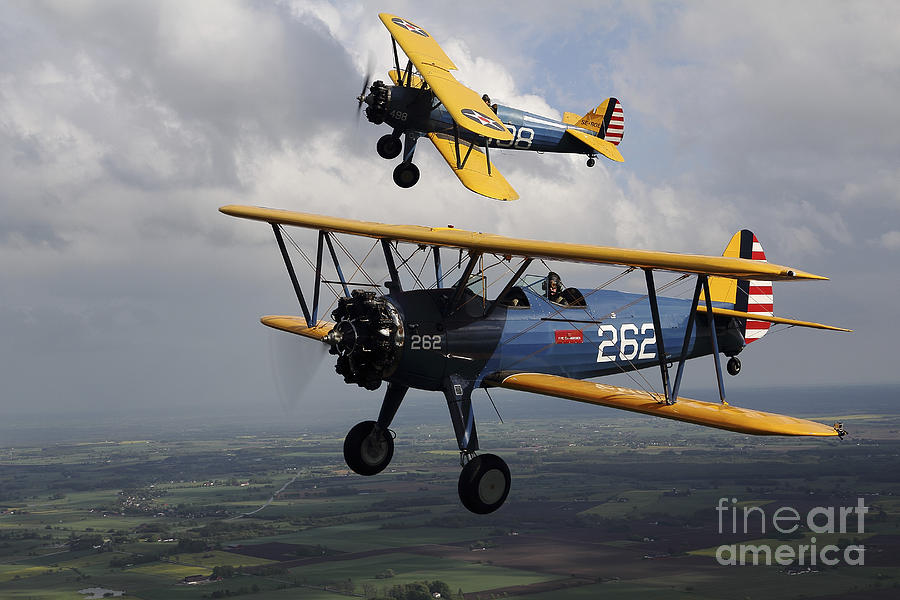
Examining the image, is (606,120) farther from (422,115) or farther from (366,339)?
(366,339)

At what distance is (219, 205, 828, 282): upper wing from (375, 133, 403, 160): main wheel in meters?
9.39

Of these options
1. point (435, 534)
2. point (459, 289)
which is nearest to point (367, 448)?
point (459, 289)

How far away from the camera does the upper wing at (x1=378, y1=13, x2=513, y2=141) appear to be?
672 inches

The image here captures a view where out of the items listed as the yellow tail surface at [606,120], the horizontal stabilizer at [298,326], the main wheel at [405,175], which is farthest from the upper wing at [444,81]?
the yellow tail surface at [606,120]

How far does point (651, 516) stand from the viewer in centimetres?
13288

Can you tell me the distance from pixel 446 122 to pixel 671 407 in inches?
544

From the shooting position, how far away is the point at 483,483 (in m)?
12.9

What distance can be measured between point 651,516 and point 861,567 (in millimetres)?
30898

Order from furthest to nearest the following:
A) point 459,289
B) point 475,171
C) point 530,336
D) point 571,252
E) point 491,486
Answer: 1. point 475,171
2. point 530,336
3. point 459,289
4. point 491,486
5. point 571,252

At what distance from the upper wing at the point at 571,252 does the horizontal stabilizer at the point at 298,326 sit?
2.47m

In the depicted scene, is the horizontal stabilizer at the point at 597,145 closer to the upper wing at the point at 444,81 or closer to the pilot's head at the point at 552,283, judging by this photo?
the upper wing at the point at 444,81

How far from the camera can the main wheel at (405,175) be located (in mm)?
23328

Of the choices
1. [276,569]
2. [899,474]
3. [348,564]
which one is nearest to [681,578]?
[348,564]

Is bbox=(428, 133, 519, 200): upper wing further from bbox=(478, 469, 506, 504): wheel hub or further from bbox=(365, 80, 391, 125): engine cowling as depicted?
bbox=(478, 469, 506, 504): wheel hub
